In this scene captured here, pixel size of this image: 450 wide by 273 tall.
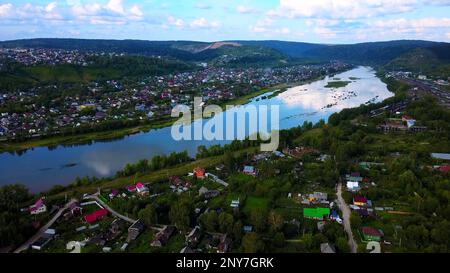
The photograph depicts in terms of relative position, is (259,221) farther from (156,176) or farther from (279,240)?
(156,176)

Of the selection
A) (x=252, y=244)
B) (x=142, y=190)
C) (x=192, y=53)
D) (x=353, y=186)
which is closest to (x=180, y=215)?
(x=252, y=244)

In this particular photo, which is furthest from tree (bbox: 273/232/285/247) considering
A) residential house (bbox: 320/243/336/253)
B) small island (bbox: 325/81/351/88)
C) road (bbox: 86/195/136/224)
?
small island (bbox: 325/81/351/88)

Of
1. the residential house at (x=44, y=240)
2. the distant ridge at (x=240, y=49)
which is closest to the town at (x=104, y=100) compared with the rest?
the residential house at (x=44, y=240)
